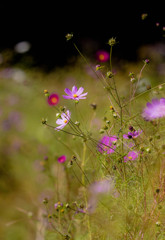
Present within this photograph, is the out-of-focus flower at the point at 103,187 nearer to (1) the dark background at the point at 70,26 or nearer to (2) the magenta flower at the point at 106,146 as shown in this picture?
(2) the magenta flower at the point at 106,146

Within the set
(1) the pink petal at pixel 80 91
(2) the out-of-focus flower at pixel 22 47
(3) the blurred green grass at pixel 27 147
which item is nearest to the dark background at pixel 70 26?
(2) the out-of-focus flower at pixel 22 47

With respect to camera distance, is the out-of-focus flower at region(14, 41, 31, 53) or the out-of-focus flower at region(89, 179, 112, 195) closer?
the out-of-focus flower at region(89, 179, 112, 195)

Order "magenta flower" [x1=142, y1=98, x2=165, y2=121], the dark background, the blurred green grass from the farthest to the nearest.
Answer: the dark background, the blurred green grass, "magenta flower" [x1=142, y1=98, x2=165, y2=121]

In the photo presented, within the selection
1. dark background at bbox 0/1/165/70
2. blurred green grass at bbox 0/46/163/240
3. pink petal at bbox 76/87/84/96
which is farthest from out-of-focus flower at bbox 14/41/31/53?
pink petal at bbox 76/87/84/96

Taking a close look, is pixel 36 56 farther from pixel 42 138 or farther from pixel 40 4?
pixel 42 138

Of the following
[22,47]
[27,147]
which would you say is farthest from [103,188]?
[22,47]

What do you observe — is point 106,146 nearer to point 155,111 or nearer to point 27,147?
point 155,111

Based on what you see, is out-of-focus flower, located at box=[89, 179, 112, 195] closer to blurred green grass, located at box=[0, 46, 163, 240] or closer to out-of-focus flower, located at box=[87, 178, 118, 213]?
out-of-focus flower, located at box=[87, 178, 118, 213]
